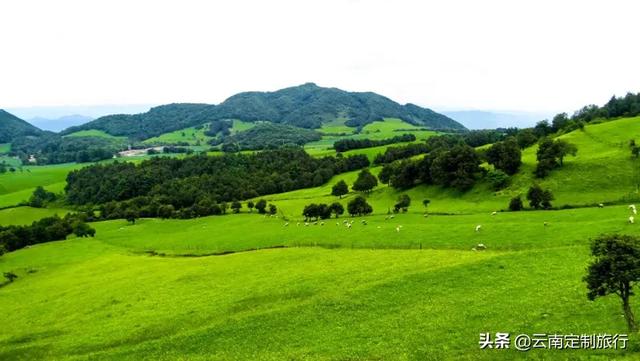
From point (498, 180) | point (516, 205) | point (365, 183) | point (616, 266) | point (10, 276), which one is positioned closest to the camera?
point (616, 266)

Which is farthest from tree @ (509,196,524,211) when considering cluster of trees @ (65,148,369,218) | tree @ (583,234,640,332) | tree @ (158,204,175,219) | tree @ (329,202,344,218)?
tree @ (158,204,175,219)

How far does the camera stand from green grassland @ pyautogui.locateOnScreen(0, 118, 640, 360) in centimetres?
3362

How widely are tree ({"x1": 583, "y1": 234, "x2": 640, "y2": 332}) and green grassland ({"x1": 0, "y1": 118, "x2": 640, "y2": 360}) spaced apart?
3224 mm

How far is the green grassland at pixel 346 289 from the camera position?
33.6m

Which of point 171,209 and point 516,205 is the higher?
point 516,205

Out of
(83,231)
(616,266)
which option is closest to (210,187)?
(83,231)

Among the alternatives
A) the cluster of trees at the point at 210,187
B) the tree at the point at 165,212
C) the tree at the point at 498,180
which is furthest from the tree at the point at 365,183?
the tree at the point at 165,212

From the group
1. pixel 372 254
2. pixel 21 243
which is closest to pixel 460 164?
pixel 372 254

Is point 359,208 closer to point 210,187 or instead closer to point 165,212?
point 165,212

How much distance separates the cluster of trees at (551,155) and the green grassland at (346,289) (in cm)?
309

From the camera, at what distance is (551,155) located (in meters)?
93.1

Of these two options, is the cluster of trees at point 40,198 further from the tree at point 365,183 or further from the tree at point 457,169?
the tree at point 457,169

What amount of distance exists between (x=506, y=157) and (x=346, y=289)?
67533 mm

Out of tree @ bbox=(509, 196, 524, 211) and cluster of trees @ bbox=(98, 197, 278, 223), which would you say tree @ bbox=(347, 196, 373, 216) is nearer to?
cluster of trees @ bbox=(98, 197, 278, 223)
